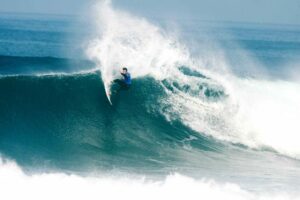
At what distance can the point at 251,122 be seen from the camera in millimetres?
16188

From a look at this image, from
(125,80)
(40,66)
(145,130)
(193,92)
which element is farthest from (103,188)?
(40,66)

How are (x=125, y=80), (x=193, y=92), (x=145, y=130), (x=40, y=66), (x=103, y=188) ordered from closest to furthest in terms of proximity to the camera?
(x=103, y=188) → (x=125, y=80) → (x=145, y=130) → (x=193, y=92) → (x=40, y=66)

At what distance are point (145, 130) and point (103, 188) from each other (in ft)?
17.4

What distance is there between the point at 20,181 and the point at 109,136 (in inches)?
183

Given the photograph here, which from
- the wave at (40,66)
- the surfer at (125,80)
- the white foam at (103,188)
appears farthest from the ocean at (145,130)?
the wave at (40,66)

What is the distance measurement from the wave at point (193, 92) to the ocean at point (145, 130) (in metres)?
0.04

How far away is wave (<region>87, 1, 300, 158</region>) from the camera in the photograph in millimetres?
15617

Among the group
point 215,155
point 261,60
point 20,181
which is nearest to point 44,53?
point 261,60

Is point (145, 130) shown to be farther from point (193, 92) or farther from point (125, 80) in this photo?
point (193, 92)

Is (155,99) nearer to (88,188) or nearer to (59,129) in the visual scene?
(59,129)

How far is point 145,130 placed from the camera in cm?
1511

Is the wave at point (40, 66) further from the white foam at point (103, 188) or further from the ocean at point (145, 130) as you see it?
the white foam at point (103, 188)

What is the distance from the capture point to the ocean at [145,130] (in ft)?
34.1

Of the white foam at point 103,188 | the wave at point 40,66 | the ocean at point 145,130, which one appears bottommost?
the white foam at point 103,188
